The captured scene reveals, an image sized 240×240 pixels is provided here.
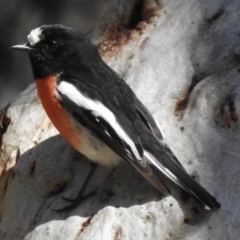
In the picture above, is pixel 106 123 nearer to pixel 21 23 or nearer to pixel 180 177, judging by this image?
pixel 180 177

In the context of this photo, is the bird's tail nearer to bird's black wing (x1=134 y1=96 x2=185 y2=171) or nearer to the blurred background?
bird's black wing (x1=134 y1=96 x2=185 y2=171)

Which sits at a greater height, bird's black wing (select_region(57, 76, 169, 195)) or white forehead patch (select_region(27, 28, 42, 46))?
white forehead patch (select_region(27, 28, 42, 46))

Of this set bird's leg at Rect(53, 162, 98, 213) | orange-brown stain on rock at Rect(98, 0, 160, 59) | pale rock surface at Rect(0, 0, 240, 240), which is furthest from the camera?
orange-brown stain on rock at Rect(98, 0, 160, 59)

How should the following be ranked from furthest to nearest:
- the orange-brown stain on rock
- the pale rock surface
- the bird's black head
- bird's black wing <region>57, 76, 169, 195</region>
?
the orange-brown stain on rock < the bird's black head < bird's black wing <region>57, 76, 169, 195</region> < the pale rock surface

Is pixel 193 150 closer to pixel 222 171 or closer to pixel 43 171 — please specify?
pixel 222 171

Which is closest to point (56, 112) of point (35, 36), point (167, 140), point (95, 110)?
point (95, 110)

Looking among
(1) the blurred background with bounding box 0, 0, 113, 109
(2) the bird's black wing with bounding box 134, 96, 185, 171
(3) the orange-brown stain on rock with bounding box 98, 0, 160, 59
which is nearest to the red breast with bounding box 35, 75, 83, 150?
(2) the bird's black wing with bounding box 134, 96, 185, 171

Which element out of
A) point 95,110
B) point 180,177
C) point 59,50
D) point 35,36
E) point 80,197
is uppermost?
point 35,36

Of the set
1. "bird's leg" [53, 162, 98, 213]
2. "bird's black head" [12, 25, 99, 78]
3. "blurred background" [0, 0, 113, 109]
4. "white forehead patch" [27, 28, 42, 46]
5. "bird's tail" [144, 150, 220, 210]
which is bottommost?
"blurred background" [0, 0, 113, 109]
